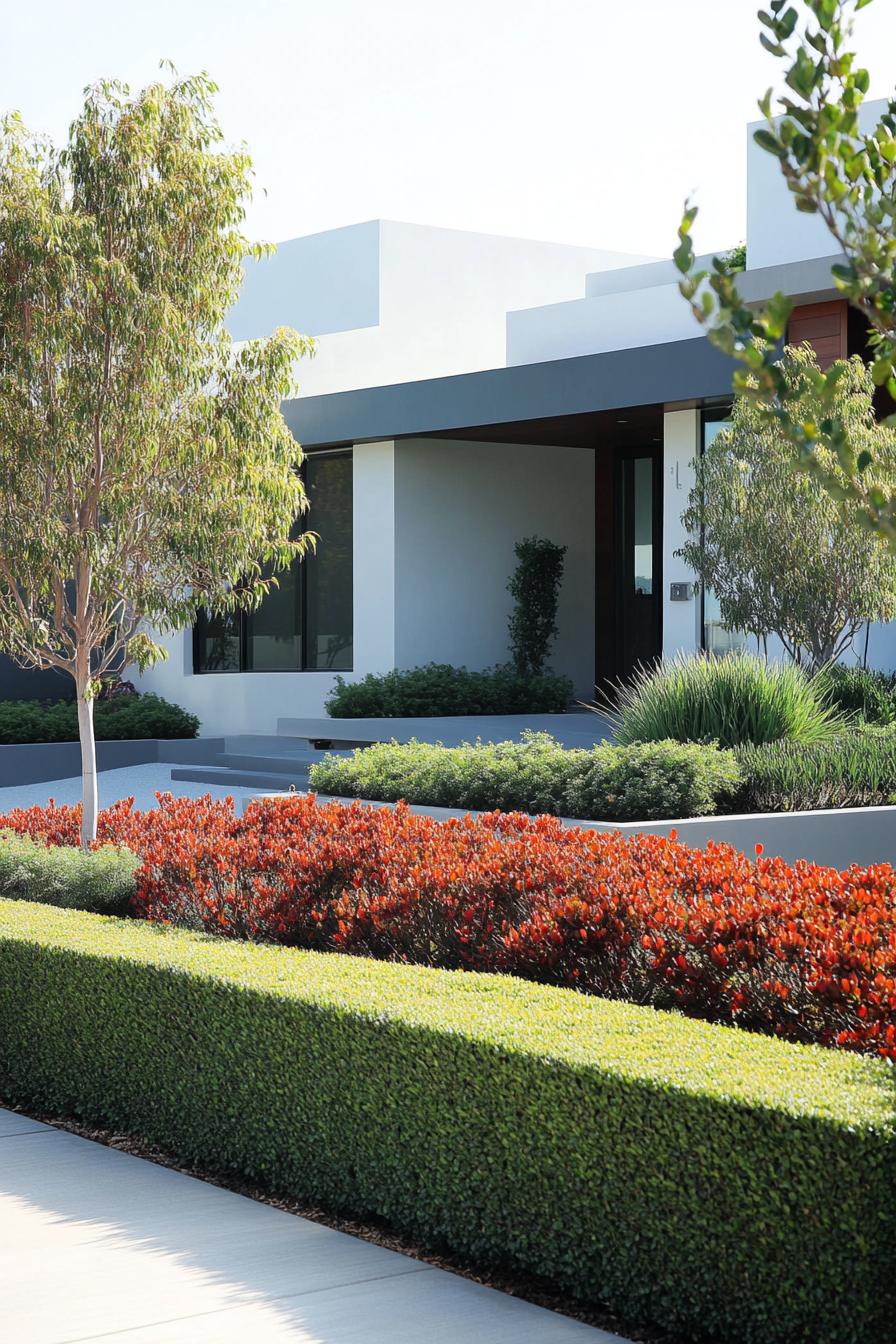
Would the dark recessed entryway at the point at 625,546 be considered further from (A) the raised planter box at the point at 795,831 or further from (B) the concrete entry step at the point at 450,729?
(A) the raised planter box at the point at 795,831

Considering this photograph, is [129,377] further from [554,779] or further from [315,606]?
[315,606]

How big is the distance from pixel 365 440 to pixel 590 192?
14573 mm

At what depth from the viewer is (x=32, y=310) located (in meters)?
8.22

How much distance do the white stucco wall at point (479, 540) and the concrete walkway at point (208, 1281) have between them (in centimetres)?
1455

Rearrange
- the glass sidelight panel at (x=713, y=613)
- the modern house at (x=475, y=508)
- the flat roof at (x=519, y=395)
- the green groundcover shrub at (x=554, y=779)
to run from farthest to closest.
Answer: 1. the modern house at (x=475, y=508)
2. the glass sidelight panel at (x=713, y=613)
3. the flat roof at (x=519, y=395)
4. the green groundcover shrub at (x=554, y=779)

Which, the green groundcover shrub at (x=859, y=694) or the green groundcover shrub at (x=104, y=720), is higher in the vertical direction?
the green groundcover shrub at (x=859, y=694)

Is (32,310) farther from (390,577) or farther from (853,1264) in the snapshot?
(390,577)

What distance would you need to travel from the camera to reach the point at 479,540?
65.9 ft

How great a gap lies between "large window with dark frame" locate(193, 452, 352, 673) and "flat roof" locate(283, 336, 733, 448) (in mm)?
673

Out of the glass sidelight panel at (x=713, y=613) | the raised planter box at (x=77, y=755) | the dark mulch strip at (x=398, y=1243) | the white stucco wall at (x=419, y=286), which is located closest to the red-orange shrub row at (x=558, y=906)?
the dark mulch strip at (x=398, y=1243)

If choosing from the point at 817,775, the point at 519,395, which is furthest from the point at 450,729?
the point at 817,775

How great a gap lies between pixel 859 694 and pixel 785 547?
141 centimetres

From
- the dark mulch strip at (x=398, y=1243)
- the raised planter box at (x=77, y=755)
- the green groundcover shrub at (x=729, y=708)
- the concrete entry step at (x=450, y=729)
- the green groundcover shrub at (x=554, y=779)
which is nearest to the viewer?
the dark mulch strip at (x=398, y=1243)

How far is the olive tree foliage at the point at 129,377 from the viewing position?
8102 mm
